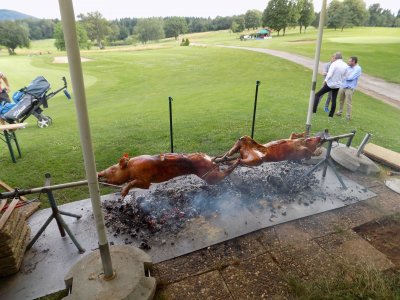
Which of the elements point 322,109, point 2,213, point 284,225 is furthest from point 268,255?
point 322,109

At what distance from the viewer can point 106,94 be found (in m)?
15.2

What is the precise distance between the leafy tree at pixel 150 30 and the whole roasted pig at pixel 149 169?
57471mm

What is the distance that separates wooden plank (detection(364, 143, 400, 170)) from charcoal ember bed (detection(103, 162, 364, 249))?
1.76 meters

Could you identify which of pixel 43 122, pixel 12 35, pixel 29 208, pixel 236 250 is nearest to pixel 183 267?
pixel 236 250

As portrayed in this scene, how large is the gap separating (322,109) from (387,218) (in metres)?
6.95

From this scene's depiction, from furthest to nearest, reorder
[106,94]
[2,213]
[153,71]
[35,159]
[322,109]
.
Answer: [153,71] < [106,94] < [322,109] < [35,159] < [2,213]

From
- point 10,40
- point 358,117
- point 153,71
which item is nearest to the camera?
point 358,117

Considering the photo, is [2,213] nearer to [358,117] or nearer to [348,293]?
[348,293]

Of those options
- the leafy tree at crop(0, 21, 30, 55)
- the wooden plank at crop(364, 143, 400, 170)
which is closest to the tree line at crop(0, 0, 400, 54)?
the leafy tree at crop(0, 21, 30, 55)

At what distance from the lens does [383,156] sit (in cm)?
575

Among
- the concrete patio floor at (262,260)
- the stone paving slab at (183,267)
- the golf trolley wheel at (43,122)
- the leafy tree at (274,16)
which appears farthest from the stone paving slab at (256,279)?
the leafy tree at (274,16)

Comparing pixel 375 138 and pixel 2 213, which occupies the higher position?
pixel 2 213

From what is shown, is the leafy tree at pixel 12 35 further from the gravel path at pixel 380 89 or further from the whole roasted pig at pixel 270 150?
the whole roasted pig at pixel 270 150

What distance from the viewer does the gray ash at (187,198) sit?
373 cm
